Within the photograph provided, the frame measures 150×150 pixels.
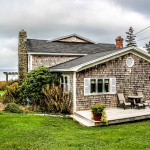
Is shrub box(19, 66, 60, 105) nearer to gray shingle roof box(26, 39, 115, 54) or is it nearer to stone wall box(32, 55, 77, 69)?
stone wall box(32, 55, 77, 69)

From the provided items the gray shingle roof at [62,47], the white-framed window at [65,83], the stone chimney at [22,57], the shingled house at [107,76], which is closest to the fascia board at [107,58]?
the shingled house at [107,76]

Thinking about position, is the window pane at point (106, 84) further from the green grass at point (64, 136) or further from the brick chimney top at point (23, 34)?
the brick chimney top at point (23, 34)

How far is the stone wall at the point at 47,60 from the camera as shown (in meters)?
15.3

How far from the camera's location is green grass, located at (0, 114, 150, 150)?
5734 mm

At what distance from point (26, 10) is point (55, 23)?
684 cm

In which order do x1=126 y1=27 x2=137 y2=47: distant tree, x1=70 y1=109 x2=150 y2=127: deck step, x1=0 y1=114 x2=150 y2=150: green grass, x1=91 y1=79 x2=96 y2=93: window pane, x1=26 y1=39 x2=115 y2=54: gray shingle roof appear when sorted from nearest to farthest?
x1=0 y1=114 x2=150 y2=150: green grass
x1=70 y1=109 x2=150 y2=127: deck step
x1=91 y1=79 x2=96 y2=93: window pane
x1=26 y1=39 x2=115 y2=54: gray shingle roof
x1=126 y1=27 x2=137 y2=47: distant tree

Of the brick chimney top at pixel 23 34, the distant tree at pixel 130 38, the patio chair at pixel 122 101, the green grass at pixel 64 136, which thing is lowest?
the green grass at pixel 64 136

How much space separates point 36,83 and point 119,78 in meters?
5.71

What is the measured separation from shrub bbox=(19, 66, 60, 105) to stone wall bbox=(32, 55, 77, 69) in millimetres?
2423

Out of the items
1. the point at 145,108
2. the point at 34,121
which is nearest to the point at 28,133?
the point at 34,121

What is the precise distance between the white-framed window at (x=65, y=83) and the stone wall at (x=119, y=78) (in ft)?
3.11

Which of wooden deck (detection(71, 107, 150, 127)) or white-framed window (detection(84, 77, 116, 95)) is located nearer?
wooden deck (detection(71, 107, 150, 127))

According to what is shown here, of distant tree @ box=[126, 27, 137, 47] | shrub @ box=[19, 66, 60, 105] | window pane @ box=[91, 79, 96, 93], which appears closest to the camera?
window pane @ box=[91, 79, 96, 93]

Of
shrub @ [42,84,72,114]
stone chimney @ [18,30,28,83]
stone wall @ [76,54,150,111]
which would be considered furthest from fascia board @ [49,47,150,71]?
stone chimney @ [18,30,28,83]
